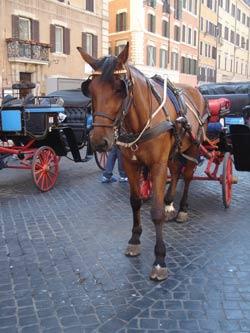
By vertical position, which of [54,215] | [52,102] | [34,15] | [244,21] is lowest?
[54,215]

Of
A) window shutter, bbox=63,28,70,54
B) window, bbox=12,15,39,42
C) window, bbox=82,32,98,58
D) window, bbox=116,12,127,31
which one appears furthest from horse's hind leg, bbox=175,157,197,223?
window, bbox=116,12,127,31

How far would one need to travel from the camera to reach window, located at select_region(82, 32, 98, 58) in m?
26.7

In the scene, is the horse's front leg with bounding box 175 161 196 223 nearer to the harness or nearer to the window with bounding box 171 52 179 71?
the harness

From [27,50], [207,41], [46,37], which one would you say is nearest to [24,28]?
[27,50]

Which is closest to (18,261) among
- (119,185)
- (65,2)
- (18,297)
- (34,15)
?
(18,297)

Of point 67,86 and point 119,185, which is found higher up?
point 67,86

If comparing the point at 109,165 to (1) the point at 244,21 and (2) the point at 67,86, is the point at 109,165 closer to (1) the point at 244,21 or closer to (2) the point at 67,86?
(2) the point at 67,86

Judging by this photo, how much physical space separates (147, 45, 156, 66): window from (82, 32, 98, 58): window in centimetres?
873

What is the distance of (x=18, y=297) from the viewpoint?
11.3 feet

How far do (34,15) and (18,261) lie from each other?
2054 cm

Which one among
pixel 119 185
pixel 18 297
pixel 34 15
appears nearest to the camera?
pixel 18 297

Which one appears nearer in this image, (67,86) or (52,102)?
(52,102)

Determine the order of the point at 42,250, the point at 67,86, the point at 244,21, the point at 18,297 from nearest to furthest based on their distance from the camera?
the point at 18,297 < the point at 42,250 < the point at 67,86 < the point at 244,21

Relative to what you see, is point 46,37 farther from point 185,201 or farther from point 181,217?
point 181,217
